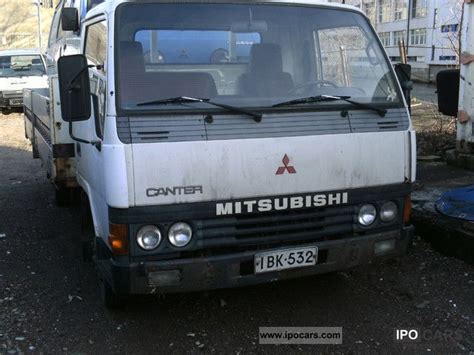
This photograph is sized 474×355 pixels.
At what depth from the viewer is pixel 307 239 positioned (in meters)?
3.58

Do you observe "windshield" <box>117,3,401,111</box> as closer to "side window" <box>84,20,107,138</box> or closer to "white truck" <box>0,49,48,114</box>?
"side window" <box>84,20,107,138</box>

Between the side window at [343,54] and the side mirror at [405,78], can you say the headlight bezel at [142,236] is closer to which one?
the side window at [343,54]

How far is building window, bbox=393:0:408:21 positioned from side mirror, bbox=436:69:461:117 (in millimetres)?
40556

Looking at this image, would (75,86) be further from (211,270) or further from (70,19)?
(70,19)

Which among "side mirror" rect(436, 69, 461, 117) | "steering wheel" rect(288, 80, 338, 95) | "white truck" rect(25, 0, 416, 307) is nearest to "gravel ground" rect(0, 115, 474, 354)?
"white truck" rect(25, 0, 416, 307)

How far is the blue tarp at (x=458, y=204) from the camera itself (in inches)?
196

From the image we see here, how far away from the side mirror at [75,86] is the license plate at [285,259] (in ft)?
4.72

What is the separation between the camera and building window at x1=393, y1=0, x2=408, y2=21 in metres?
42.2

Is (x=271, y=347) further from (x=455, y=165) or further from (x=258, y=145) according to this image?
(x=455, y=165)

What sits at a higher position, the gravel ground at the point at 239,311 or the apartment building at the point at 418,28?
the apartment building at the point at 418,28

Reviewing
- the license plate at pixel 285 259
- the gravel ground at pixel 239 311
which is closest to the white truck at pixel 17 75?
the gravel ground at pixel 239 311

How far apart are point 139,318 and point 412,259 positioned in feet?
8.18

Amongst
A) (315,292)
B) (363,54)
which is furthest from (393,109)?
(315,292)

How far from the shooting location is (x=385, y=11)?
44875 mm
